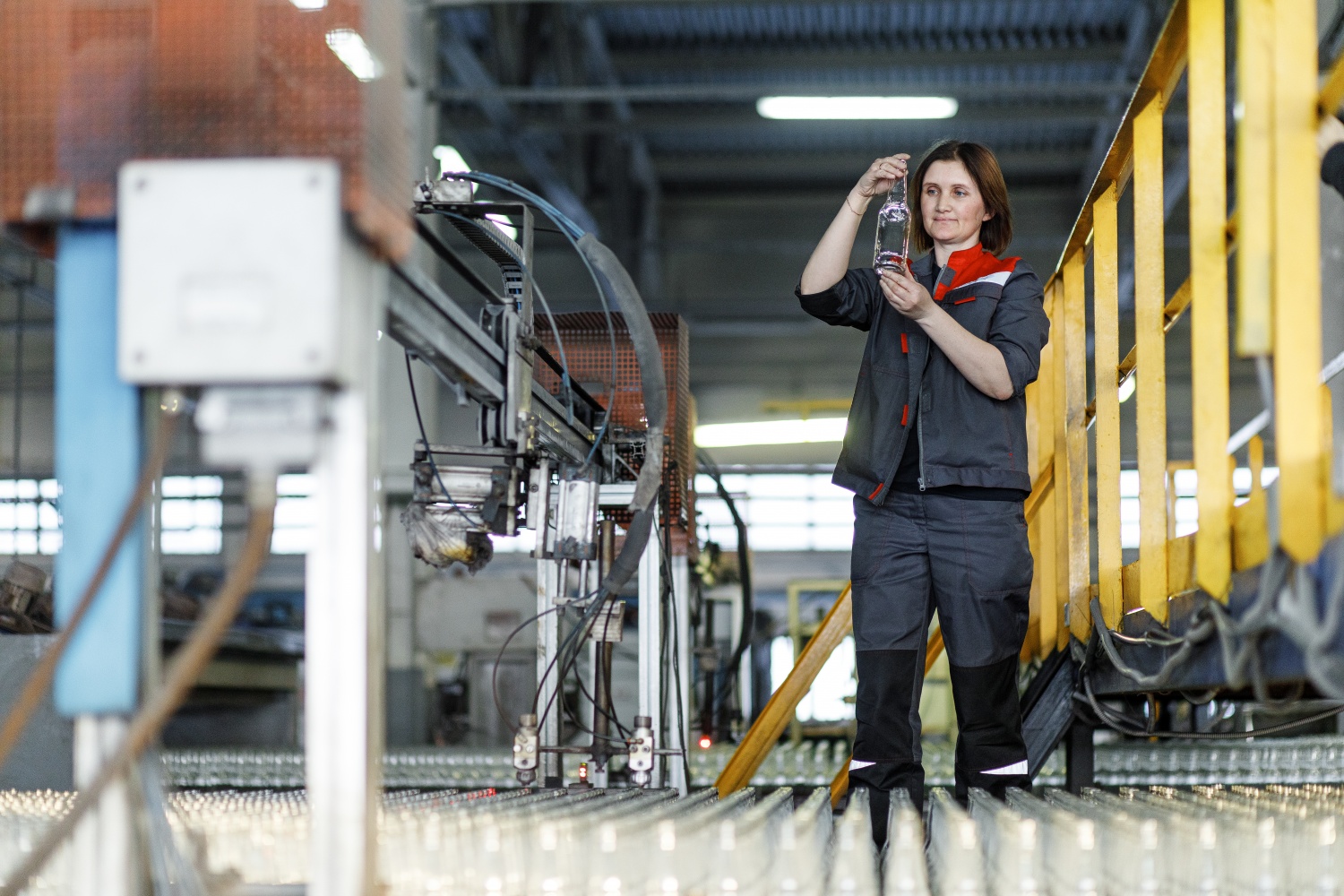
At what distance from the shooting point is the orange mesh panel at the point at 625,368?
13.0 ft

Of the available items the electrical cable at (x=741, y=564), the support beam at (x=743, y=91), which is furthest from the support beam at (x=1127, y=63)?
the electrical cable at (x=741, y=564)

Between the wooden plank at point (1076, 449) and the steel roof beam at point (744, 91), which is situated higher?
the steel roof beam at point (744, 91)

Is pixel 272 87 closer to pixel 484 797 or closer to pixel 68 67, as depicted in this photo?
pixel 68 67

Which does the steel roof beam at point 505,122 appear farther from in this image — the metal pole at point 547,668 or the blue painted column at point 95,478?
the blue painted column at point 95,478

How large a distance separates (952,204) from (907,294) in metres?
0.54

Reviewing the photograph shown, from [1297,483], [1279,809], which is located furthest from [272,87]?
[1279,809]

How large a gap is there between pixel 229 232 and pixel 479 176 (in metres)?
1.20

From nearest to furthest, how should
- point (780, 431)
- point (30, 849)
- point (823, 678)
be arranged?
point (30, 849), point (780, 431), point (823, 678)

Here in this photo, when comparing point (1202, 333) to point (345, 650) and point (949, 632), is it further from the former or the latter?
point (345, 650)

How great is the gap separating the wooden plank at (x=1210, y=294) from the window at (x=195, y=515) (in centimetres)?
1426

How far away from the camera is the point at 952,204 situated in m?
2.92

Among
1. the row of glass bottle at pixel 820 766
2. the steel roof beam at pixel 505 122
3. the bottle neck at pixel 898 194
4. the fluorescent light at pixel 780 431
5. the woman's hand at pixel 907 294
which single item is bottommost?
the row of glass bottle at pixel 820 766

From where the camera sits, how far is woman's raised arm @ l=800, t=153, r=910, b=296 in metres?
2.71

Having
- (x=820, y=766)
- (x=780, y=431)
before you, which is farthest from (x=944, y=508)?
(x=780, y=431)
